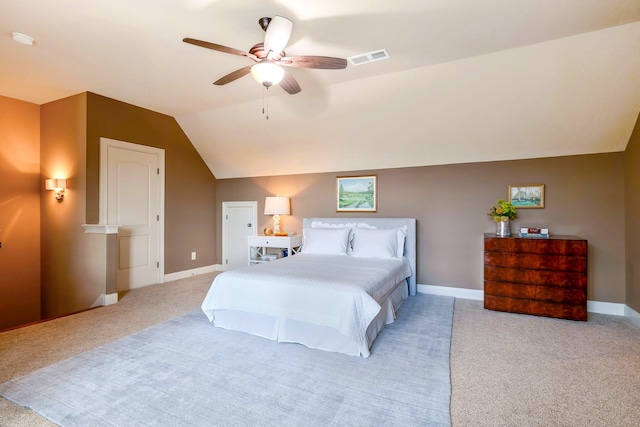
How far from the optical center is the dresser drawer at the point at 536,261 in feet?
11.0

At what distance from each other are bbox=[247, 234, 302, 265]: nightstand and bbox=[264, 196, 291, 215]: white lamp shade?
44 centimetres

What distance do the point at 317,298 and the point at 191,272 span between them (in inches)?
150

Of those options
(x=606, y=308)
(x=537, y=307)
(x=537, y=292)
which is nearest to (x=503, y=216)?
(x=537, y=292)

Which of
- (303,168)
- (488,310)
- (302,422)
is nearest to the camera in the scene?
(302,422)

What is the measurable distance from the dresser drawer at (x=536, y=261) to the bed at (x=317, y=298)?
107cm

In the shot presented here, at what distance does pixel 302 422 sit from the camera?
5.81 ft

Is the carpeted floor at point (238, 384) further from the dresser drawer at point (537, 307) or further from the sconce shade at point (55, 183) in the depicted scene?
the sconce shade at point (55, 183)

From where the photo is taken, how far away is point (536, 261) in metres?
3.51

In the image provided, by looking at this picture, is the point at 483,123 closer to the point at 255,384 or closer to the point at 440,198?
the point at 440,198

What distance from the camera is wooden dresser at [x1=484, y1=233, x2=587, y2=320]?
3354 mm

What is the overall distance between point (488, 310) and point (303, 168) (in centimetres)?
345

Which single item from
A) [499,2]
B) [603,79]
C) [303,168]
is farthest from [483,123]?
[303,168]

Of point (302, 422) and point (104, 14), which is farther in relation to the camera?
point (104, 14)

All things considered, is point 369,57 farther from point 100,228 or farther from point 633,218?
point 100,228
